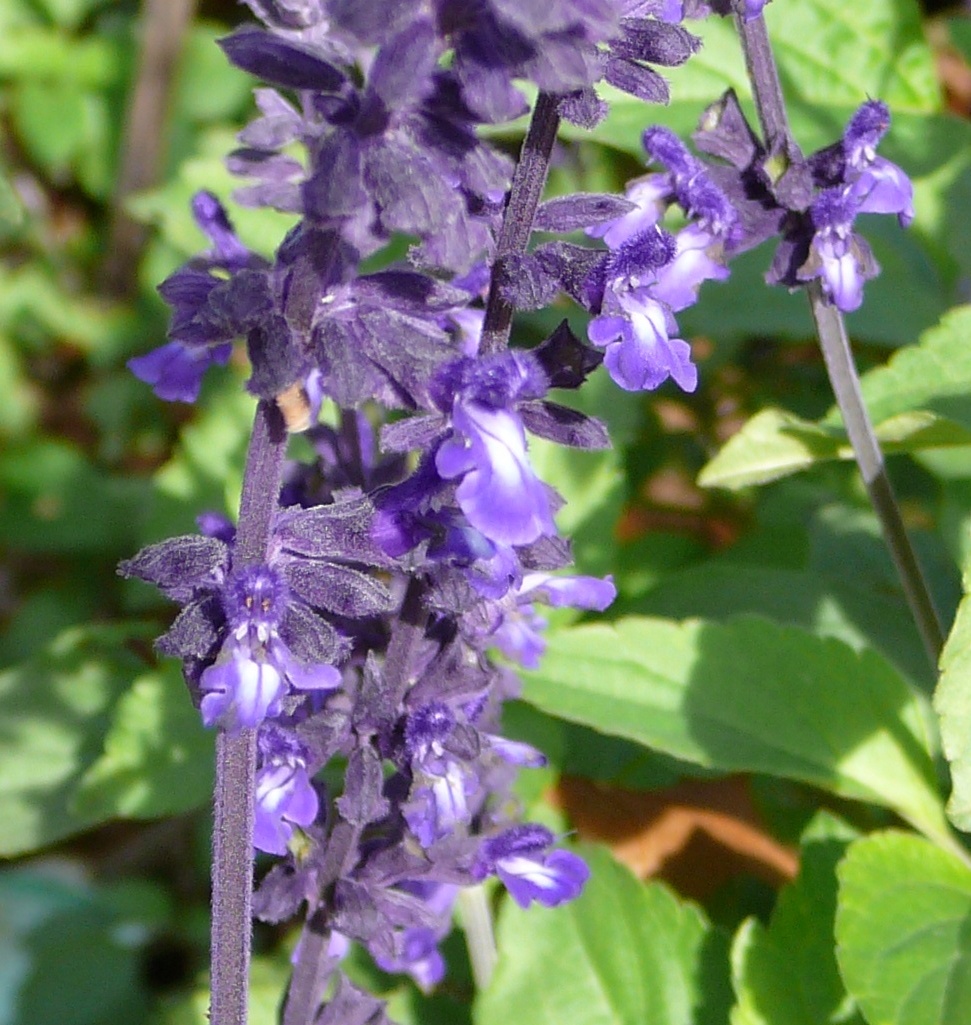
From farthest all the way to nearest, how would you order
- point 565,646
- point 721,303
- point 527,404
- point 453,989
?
point 721,303 → point 453,989 → point 565,646 → point 527,404

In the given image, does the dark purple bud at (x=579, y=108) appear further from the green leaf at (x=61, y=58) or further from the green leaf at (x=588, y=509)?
the green leaf at (x=61, y=58)

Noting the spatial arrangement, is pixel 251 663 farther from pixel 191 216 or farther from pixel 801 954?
pixel 191 216

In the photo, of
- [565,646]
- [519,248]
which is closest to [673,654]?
[565,646]

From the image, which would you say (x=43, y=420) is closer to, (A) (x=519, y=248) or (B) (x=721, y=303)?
(B) (x=721, y=303)

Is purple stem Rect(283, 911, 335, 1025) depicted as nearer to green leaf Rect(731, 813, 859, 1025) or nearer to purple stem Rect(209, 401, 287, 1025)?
purple stem Rect(209, 401, 287, 1025)

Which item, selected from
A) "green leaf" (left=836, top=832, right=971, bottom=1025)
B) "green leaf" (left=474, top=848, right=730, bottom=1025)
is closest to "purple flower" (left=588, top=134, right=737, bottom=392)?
"green leaf" (left=836, top=832, right=971, bottom=1025)

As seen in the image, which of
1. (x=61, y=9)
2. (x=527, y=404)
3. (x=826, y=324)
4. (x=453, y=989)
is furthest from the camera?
(x=61, y=9)
